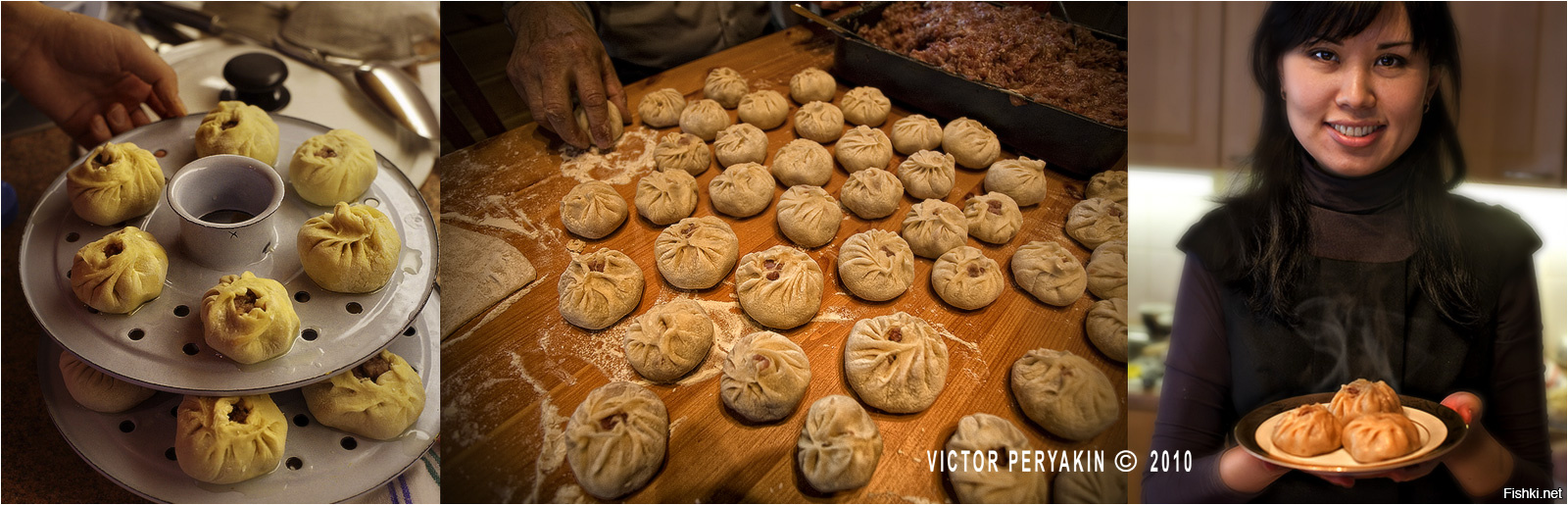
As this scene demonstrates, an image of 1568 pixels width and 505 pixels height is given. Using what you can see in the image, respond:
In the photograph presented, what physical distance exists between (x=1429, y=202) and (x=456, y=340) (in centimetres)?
171

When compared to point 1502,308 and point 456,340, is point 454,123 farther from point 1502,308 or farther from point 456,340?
point 1502,308

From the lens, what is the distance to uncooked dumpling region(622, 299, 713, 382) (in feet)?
4.70

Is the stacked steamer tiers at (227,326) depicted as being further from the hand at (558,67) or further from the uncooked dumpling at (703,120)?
the uncooked dumpling at (703,120)

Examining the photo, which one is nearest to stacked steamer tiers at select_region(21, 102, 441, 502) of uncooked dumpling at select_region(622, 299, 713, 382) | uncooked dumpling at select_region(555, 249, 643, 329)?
uncooked dumpling at select_region(555, 249, 643, 329)

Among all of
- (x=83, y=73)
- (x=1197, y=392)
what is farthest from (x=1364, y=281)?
(x=83, y=73)

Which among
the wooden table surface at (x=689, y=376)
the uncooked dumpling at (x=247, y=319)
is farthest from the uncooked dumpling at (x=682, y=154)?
the uncooked dumpling at (x=247, y=319)

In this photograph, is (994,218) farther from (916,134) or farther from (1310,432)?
(1310,432)

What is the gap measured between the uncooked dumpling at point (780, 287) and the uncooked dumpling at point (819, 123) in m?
0.58

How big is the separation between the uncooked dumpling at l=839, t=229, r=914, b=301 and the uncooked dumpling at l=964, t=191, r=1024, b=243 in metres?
0.20

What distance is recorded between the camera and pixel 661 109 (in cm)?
212

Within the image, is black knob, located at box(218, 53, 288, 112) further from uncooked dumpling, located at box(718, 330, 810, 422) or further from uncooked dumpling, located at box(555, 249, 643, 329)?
uncooked dumpling, located at box(718, 330, 810, 422)

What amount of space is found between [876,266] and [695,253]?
0.41 meters

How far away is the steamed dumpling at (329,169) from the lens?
1479 millimetres

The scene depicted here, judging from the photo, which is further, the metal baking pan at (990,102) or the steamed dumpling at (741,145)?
the steamed dumpling at (741,145)
